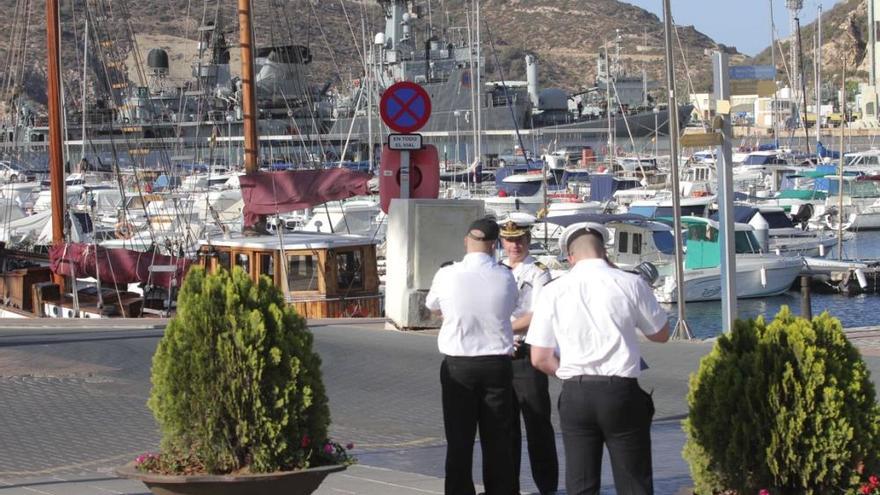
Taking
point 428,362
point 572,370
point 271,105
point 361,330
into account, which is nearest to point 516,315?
point 572,370

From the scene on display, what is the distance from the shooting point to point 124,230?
1610 inches

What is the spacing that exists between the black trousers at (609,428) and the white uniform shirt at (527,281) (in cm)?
132

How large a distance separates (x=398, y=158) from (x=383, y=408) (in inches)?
154

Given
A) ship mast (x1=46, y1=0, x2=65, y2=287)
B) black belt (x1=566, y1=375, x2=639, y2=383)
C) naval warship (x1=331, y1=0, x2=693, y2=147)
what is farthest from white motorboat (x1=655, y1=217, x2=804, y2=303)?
naval warship (x1=331, y1=0, x2=693, y2=147)

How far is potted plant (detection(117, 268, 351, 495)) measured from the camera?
6.59 meters

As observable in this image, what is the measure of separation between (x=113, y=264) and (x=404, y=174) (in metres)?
12.0

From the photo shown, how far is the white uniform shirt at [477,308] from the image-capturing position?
24.4 ft

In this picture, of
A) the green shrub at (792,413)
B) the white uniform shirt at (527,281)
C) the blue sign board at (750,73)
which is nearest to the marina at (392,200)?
the blue sign board at (750,73)

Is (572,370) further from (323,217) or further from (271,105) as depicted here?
(271,105)

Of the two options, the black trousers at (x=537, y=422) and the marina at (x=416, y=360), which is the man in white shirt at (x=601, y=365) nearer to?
the marina at (x=416, y=360)

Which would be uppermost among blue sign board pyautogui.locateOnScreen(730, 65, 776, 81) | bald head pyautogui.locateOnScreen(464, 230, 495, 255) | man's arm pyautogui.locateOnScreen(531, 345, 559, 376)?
blue sign board pyautogui.locateOnScreen(730, 65, 776, 81)

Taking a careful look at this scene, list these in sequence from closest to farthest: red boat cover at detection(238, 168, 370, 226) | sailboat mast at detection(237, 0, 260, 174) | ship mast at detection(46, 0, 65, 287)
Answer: red boat cover at detection(238, 168, 370, 226)
sailboat mast at detection(237, 0, 260, 174)
ship mast at detection(46, 0, 65, 287)

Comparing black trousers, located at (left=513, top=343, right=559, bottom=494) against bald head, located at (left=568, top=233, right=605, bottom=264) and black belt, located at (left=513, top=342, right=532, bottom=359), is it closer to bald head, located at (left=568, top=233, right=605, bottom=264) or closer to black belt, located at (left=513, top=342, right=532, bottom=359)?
black belt, located at (left=513, top=342, right=532, bottom=359)

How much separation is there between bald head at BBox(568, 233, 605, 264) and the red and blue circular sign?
8.02m
